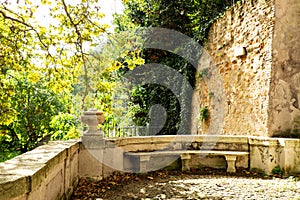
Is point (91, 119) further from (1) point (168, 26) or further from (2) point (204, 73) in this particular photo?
(1) point (168, 26)

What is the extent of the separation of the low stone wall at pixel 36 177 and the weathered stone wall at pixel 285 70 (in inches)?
169

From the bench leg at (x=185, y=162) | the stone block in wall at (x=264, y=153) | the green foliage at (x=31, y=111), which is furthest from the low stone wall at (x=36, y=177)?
the green foliage at (x=31, y=111)

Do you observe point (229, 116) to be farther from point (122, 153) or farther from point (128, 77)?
point (128, 77)

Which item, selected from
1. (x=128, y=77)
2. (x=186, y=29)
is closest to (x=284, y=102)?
(x=186, y=29)

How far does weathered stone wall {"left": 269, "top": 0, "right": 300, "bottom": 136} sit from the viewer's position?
229 inches

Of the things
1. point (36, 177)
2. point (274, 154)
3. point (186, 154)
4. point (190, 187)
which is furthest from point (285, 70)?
point (36, 177)

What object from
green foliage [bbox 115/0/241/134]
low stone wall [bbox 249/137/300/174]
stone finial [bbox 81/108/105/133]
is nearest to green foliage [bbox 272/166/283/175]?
low stone wall [bbox 249/137/300/174]

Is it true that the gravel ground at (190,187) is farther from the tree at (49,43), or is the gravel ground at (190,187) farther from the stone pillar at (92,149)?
the tree at (49,43)

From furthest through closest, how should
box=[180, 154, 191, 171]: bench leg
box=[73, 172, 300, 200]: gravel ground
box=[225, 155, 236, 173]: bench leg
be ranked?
box=[180, 154, 191, 171]: bench leg
box=[225, 155, 236, 173]: bench leg
box=[73, 172, 300, 200]: gravel ground

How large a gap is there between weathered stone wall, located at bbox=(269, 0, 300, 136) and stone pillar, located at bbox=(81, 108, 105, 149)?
3.59 meters

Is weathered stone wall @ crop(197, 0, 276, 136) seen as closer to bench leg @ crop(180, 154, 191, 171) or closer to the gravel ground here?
the gravel ground

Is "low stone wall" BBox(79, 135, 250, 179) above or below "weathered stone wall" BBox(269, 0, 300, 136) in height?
below

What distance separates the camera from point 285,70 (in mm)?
5875

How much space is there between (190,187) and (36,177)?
9.52 feet
